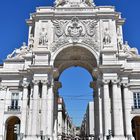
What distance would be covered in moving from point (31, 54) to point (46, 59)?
3012 millimetres

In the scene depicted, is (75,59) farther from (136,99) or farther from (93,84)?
(136,99)

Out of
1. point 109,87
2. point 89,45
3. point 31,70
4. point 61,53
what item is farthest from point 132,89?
point 31,70

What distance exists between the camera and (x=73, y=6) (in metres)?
42.0

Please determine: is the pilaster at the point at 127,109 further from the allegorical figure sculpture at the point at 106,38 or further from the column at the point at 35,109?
the column at the point at 35,109

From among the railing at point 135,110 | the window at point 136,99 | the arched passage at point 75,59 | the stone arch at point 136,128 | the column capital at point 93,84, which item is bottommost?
the stone arch at point 136,128

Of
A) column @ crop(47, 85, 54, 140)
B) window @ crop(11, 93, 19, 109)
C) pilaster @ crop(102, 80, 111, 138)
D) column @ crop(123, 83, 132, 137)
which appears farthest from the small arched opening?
window @ crop(11, 93, 19, 109)

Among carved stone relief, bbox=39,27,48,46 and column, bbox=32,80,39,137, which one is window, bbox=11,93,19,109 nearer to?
column, bbox=32,80,39,137

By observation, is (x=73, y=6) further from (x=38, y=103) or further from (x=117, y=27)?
(x=38, y=103)

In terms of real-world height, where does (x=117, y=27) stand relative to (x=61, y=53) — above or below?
above

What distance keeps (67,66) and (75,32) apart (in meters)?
6.15

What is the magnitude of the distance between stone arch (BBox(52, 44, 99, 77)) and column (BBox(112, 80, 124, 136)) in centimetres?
462

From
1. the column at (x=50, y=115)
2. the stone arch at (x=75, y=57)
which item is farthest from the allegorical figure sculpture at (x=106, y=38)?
the column at (x=50, y=115)

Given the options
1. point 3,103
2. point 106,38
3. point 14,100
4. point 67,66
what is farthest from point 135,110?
point 3,103

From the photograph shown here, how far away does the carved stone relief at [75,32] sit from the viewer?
39.4 m
